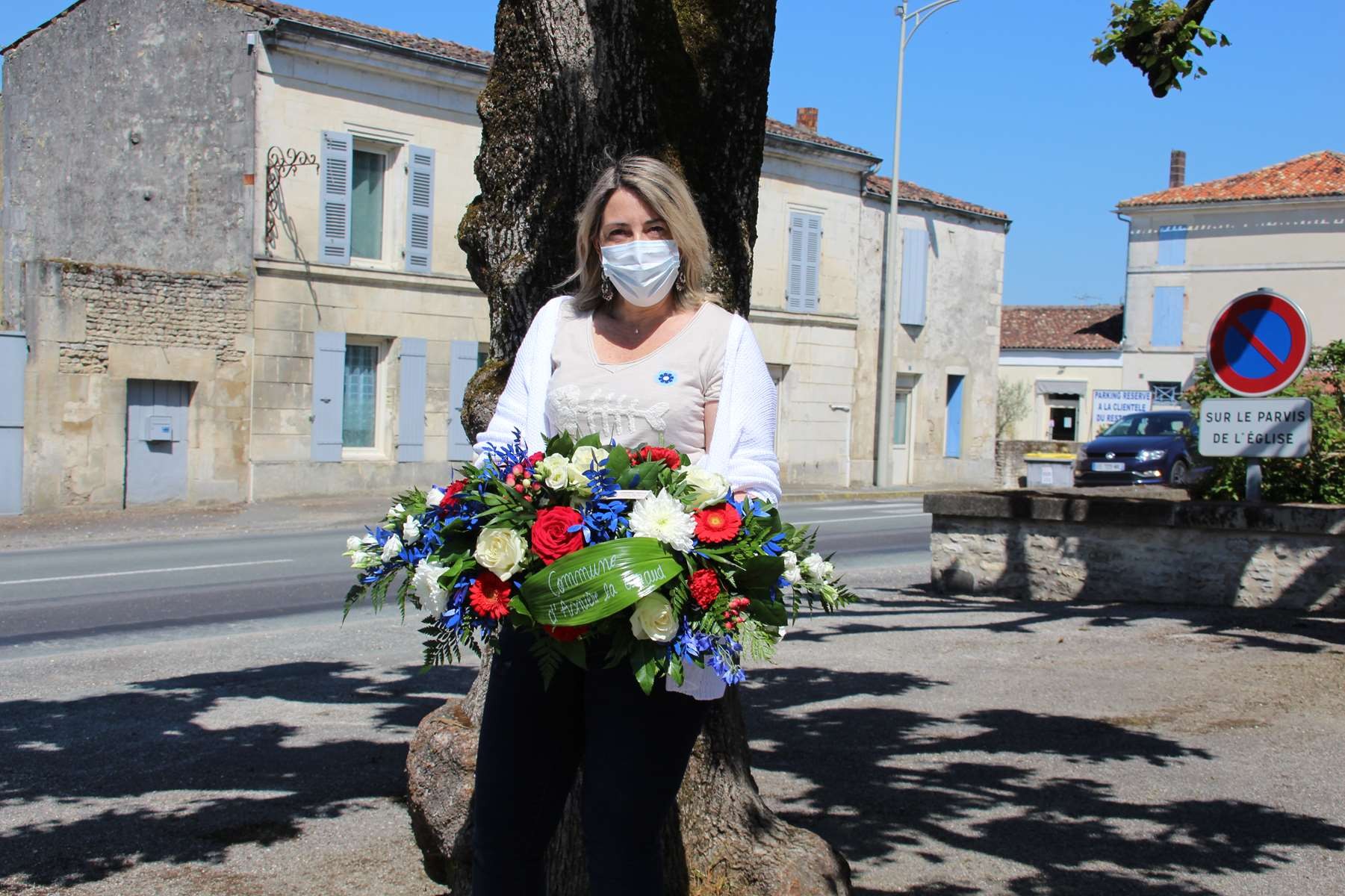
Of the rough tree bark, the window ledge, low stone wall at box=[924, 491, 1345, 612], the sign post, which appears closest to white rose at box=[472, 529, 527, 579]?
the rough tree bark

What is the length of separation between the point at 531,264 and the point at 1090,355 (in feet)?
144

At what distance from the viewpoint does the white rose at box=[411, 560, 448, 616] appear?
8.36ft

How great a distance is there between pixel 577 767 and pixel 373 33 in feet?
72.5

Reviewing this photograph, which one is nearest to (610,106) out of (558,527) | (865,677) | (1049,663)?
(558,527)

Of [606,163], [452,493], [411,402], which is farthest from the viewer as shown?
[411,402]

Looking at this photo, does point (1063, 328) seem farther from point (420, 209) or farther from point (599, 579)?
point (599, 579)

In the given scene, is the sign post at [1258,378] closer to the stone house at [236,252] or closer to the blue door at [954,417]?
the stone house at [236,252]

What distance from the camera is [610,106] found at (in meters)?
3.57

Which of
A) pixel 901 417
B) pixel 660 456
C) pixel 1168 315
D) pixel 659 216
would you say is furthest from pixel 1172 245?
pixel 660 456

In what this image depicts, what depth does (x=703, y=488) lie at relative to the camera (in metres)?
2.52

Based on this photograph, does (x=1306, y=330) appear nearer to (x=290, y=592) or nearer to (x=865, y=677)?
(x=865, y=677)

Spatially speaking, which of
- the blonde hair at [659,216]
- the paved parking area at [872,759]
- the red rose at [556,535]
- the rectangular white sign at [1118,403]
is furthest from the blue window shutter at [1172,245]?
the red rose at [556,535]

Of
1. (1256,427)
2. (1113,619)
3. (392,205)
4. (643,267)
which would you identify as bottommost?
(1113,619)

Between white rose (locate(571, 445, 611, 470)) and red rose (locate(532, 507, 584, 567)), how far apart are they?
0.09 m
